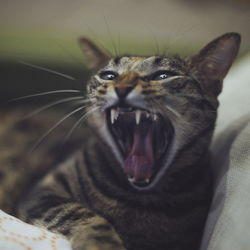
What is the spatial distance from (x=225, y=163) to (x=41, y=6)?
59 cm

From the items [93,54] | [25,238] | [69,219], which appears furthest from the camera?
[93,54]

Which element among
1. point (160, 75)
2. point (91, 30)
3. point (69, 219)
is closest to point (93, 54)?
point (91, 30)

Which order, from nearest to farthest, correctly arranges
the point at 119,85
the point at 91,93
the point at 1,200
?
1. the point at 119,85
2. the point at 91,93
3. the point at 1,200

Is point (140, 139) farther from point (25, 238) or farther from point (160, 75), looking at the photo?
point (25, 238)

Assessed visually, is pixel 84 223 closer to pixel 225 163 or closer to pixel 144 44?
pixel 225 163

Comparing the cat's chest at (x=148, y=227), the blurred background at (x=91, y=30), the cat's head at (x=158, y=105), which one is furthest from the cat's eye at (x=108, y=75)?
the cat's chest at (x=148, y=227)

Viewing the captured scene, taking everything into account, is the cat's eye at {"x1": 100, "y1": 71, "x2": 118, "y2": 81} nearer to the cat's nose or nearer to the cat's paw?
the cat's nose

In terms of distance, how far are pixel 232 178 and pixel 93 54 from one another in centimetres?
40

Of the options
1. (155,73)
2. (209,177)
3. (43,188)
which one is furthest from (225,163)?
(43,188)

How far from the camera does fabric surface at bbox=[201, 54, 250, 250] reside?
525 millimetres

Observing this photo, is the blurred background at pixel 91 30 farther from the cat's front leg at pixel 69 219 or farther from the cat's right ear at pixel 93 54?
the cat's front leg at pixel 69 219

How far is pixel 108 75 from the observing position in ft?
2.29

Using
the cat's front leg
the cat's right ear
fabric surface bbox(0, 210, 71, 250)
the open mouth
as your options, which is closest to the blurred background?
the cat's right ear

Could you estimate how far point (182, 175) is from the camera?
71 centimetres
